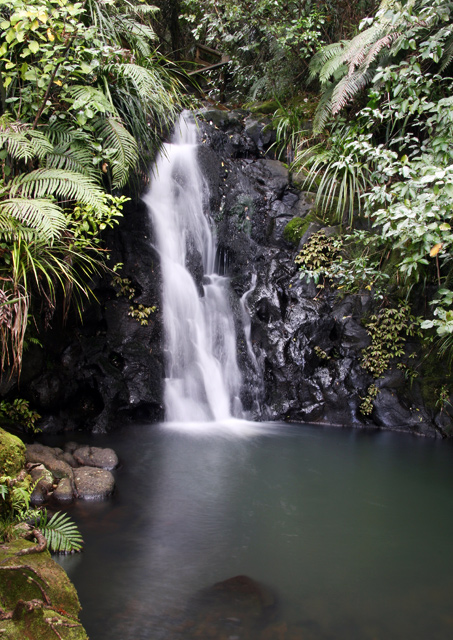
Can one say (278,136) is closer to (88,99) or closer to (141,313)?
(141,313)

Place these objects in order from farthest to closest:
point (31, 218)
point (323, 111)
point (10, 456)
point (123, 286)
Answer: point (323, 111), point (123, 286), point (31, 218), point (10, 456)

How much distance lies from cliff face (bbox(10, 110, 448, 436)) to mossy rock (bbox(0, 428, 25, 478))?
247 cm

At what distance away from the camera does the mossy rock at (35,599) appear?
1.94m

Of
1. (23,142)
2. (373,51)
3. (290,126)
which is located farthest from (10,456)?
(290,126)

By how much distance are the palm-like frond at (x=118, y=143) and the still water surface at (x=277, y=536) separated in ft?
10.2

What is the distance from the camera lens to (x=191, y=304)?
23.9 ft

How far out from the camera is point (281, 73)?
9.91m

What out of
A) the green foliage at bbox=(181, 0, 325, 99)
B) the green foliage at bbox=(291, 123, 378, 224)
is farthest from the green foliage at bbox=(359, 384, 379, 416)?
the green foliage at bbox=(181, 0, 325, 99)

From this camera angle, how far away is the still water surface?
2.78m

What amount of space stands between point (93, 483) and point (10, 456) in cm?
132

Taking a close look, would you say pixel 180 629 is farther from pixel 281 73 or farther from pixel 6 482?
pixel 281 73

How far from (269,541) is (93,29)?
524 centimetres

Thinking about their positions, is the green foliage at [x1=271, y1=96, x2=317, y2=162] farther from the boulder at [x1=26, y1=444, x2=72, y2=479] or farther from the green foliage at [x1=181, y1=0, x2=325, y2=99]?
the boulder at [x1=26, y1=444, x2=72, y2=479]

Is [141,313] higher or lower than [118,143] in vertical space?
lower
